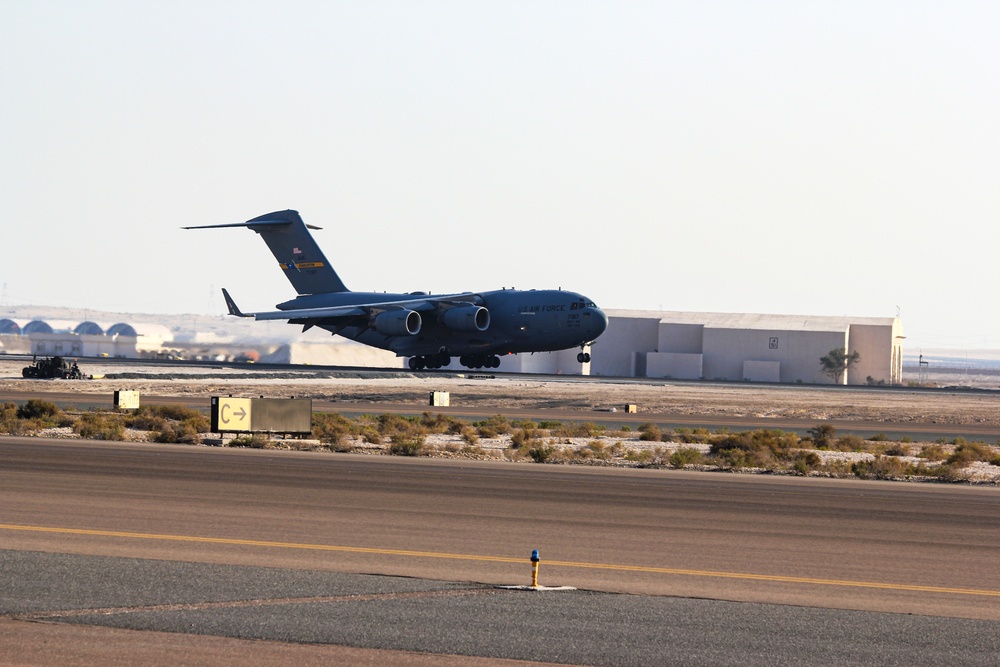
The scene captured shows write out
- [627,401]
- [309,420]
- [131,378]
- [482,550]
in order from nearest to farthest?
[482,550], [309,420], [627,401], [131,378]

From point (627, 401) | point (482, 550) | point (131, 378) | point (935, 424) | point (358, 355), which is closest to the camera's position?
point (482, 550)

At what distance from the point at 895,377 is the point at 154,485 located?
98554 millimetres

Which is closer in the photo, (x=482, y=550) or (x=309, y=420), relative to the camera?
(x=482, y=550)

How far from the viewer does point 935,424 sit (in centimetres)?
5378

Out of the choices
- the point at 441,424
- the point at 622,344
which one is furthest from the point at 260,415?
the point at 622,344

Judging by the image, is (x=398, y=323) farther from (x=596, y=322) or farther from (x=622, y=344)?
(x=622, y=344)

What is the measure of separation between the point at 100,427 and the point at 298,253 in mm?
40039

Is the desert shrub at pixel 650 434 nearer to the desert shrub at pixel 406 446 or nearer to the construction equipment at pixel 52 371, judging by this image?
the desert shrub at pixel 406 446

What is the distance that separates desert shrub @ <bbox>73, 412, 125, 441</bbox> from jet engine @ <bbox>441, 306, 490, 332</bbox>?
2607 centimetres

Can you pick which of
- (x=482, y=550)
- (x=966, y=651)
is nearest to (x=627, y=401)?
(x=482, y=550)

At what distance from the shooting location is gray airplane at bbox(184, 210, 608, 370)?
206ft

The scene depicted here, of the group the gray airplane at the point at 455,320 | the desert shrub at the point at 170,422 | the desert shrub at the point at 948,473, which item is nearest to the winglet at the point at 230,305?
the gray airplane at the point at 455,320

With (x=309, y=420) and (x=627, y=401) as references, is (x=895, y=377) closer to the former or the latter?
(x=627, y=401)

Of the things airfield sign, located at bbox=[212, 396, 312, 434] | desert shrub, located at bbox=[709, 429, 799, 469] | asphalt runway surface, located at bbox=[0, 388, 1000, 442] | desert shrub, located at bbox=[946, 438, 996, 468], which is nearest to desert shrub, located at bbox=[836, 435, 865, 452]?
desert shrub, located at bbox=[709, 429, 799, 469]
